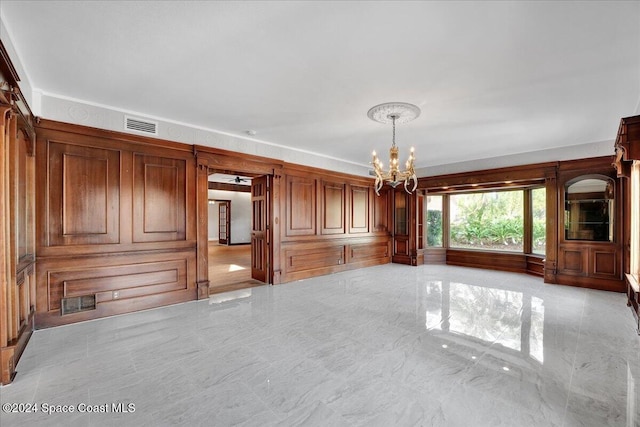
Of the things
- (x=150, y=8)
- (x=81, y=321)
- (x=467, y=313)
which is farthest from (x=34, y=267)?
(x=467, y=313)

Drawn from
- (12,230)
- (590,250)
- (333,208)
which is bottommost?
(590,250)

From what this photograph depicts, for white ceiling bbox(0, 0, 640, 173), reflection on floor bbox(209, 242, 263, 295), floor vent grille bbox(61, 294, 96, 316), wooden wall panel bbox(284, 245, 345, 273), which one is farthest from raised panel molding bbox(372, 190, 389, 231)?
floor vent grille bbox(61, 294, 96, 316)

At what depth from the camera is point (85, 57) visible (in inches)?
109

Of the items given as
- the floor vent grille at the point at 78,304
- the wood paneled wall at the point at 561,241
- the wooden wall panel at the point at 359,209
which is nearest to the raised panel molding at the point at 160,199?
the floor vent grille at the point at 78,304

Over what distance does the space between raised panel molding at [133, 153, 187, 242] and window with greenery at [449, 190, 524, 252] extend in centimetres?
741

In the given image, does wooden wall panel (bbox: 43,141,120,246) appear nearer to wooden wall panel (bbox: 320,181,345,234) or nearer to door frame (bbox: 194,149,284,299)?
door frame (bbox: 194,149,284,299)

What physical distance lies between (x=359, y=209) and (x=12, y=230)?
6620mm

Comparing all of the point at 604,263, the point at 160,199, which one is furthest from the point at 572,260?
the point at 160,199

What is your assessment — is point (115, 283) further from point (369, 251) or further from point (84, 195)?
point (369, 251)

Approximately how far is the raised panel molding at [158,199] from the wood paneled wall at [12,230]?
1193 mm

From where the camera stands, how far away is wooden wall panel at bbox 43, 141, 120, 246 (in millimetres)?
3576

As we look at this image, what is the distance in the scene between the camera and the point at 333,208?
23.5 feet

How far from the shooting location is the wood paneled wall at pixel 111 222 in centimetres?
354

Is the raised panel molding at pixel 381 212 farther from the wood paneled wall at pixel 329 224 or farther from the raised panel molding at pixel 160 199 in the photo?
the raised panel molding at pixel 160 199
